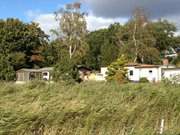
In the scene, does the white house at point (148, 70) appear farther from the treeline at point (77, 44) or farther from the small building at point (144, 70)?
the treeline at point (77, 44)

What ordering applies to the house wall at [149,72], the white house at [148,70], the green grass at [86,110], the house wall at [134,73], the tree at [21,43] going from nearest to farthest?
1. the green grass at [86,110]
2. the white house at [148,70]
3. the house wall at [149,72]
4. the house wall at [134,73]
5. the tree at [21,43]

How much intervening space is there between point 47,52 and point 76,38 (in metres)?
17.2

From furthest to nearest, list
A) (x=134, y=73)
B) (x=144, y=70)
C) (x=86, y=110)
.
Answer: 1. (x=134, y=73)
2. (x=144, y=70)
3. (x=86, y=110)

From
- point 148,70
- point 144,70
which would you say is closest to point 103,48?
point 144,70

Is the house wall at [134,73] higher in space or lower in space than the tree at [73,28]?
lower

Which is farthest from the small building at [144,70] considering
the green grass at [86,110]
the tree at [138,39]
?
the green grass at [86,110]

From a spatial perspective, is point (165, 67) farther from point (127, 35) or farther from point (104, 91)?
point (104, 91)

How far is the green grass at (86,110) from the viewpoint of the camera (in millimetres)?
8156

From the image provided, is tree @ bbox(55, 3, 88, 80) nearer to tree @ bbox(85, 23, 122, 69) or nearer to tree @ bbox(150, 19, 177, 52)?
tree @ bbox(85, 23, 122, 69)

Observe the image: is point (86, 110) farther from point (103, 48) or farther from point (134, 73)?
point (103, 48)

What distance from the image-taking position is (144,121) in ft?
36.6

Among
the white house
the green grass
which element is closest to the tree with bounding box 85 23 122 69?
the white house

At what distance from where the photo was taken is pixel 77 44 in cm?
7675

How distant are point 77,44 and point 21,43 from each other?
17067 mm
